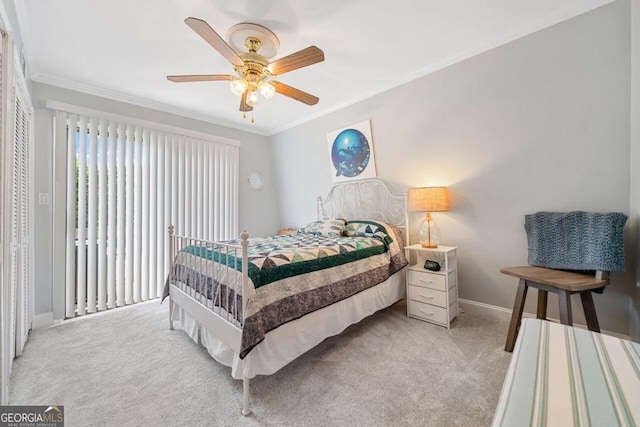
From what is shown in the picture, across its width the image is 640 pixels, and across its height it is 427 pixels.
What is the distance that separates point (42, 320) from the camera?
2646 millimetres

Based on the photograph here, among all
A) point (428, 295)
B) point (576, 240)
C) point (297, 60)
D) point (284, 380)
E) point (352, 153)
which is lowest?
point (284, 380)

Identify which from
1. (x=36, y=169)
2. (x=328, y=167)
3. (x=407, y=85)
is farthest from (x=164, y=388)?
(x=407, y=85)

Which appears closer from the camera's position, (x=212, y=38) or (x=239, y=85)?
(x=212, y=38)

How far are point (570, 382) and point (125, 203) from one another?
3982 millimetres

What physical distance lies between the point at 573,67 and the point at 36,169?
16.9 ft

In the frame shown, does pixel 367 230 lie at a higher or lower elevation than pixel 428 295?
higher

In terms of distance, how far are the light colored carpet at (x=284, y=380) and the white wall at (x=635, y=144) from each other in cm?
87

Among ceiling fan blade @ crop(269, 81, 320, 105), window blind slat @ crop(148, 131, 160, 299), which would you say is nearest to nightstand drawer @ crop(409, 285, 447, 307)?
ceiling fan blade @ crop(269, 81, 320, 105)

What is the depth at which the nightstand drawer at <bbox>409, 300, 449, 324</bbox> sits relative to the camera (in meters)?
2.48

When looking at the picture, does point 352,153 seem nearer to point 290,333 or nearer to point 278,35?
point 278,35

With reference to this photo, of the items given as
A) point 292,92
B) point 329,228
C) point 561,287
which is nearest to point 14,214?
point 292,92

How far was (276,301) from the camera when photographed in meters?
1.73

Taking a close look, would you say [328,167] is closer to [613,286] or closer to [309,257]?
[309,257]

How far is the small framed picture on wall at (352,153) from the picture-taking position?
3.51 meters
